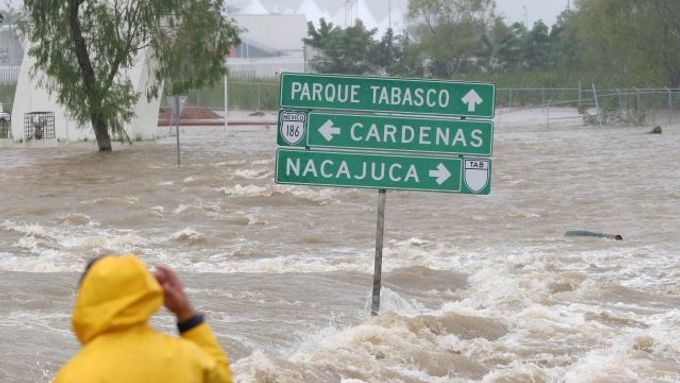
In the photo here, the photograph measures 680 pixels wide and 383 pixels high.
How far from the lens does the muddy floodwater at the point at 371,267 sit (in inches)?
369

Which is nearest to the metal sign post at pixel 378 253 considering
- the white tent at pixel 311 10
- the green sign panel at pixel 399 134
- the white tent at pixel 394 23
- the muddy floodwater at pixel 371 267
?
the muddy floodwater at pixel 371 267

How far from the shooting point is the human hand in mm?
3693

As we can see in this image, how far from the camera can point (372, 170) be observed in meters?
9.45

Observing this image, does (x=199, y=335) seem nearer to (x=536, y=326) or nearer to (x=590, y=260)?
(x=536, y=326)

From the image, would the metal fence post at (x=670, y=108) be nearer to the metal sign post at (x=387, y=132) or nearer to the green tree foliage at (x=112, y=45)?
the green tree foliage at (x=112, y=45)

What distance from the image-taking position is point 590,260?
50.2ft

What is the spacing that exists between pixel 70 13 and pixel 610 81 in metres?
39.8

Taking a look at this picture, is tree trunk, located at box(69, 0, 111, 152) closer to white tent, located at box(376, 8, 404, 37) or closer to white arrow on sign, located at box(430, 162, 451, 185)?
white arrow on sign, located at box(430, 162, 451, 185)

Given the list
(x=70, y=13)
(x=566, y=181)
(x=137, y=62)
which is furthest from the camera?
(x=137, y=62)

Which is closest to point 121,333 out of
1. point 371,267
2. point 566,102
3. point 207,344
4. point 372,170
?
point 207,344

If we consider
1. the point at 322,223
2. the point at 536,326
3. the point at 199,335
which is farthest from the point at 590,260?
the point at 199,335

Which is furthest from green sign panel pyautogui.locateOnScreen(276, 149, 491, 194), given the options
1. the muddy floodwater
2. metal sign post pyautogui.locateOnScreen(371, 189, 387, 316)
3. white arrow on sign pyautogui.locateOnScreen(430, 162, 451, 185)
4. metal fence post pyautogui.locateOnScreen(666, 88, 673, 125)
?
metal fence post pyautogui.locateOnScreen(666, 88, 673, 125)

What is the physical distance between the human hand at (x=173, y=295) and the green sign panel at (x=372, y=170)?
5.65 m

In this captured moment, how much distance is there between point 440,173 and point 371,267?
18.6 ft
